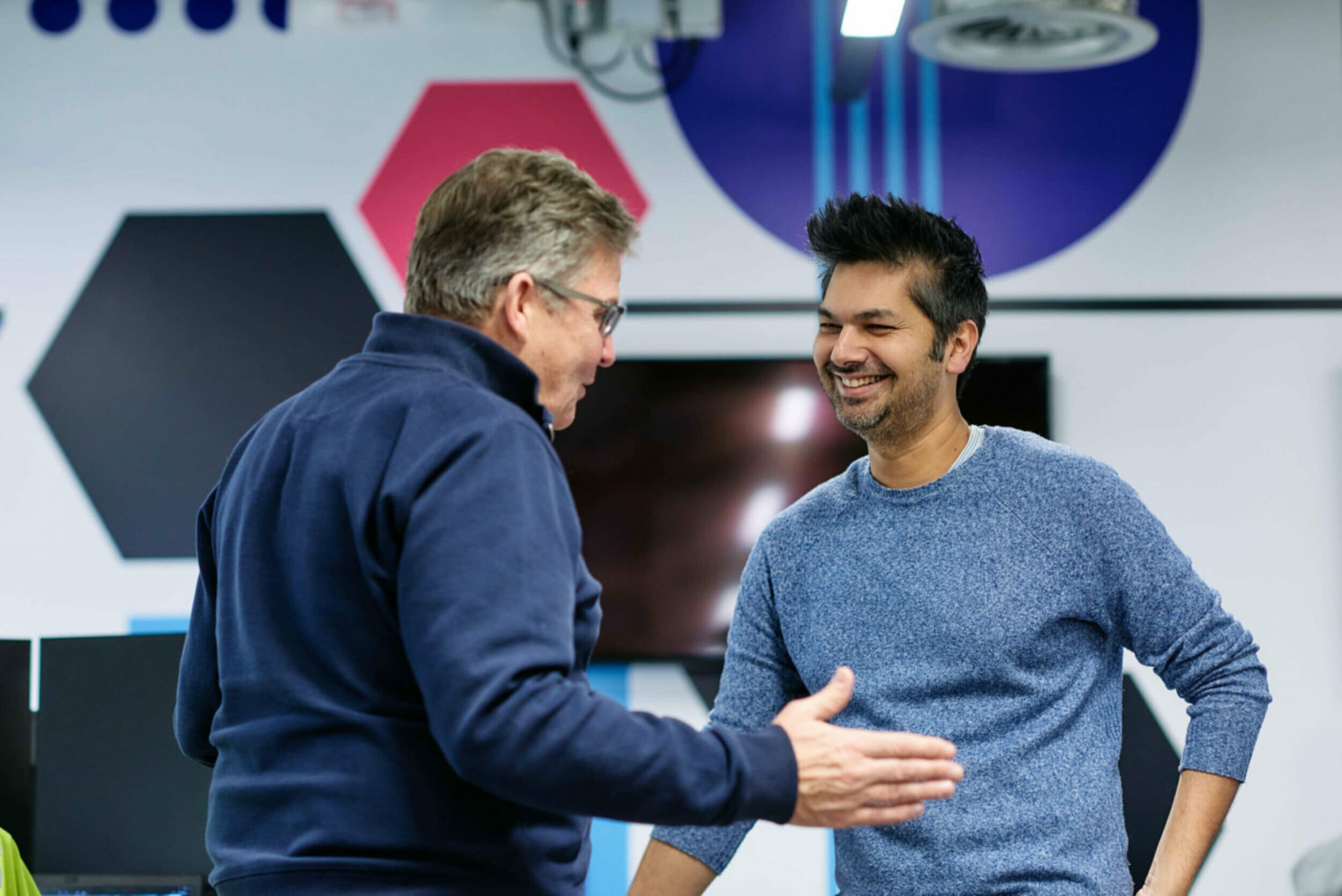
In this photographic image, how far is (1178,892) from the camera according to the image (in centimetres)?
156

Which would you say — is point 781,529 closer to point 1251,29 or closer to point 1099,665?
point 1099,665

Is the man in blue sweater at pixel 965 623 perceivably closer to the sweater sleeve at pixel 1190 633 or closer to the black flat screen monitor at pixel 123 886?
the sweater sleeve at pixel 1190 633

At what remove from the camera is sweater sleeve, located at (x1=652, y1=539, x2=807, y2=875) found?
1.73m

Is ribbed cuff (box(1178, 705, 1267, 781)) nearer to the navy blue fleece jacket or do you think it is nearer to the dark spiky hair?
the dark spiky hair

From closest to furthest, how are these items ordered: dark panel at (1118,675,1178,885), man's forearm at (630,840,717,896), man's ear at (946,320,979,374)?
man's forearm at (630,840,717,896) → man's ear at (946,320,979,374) → dark panel at (1118,675,1178,885)

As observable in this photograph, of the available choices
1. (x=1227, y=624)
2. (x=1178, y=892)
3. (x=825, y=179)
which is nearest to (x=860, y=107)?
(x=825, y=179)

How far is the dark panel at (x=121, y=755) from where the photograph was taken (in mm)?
2834

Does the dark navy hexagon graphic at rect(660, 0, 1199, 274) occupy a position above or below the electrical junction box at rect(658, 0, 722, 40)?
below

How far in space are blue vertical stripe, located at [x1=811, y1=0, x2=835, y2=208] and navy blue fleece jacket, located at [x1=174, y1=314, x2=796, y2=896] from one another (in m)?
2.30

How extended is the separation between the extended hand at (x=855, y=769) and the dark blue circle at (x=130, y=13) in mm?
3109

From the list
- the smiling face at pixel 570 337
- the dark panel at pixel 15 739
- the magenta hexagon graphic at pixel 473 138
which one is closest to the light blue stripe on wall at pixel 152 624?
the dark panel at pixel 15 739

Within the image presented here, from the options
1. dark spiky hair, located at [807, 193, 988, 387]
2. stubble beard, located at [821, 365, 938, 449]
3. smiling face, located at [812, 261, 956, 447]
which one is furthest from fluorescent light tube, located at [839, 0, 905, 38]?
stubble beard, located at [821, 365, 938, 449]

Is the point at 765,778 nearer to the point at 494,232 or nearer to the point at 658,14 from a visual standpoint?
the point at 494,232

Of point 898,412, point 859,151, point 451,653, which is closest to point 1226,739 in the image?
point 898,412
